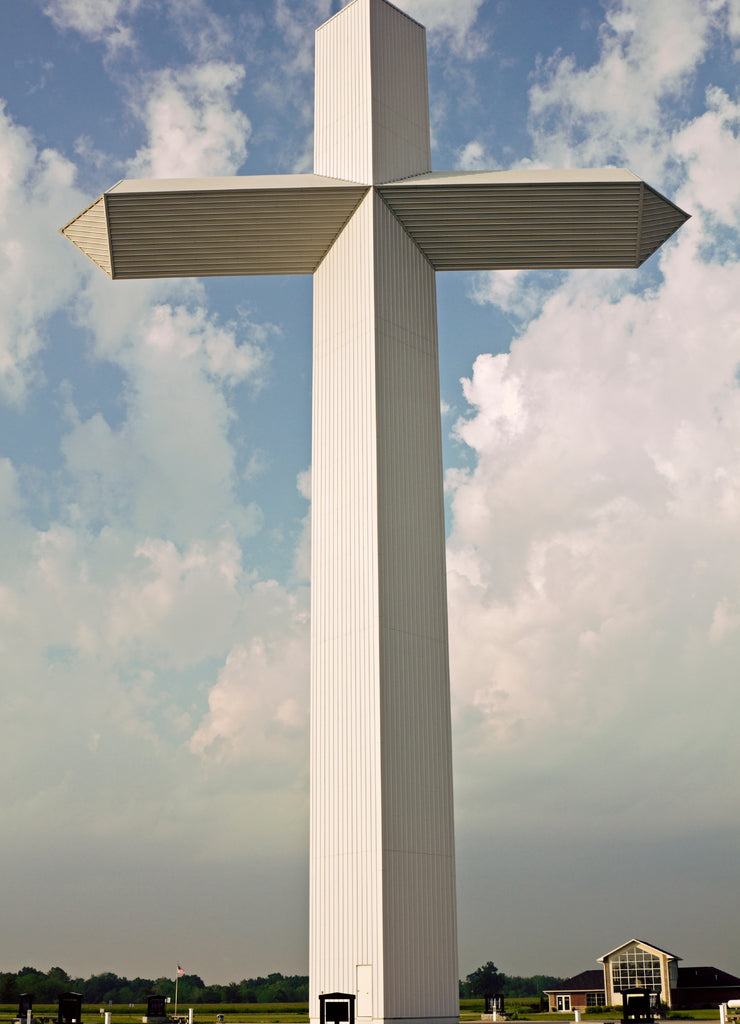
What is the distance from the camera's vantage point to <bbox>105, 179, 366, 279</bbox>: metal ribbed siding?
22.8m

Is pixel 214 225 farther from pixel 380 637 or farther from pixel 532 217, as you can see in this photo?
pixel 380 637

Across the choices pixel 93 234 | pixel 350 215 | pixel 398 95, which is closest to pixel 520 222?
pixel 350 215

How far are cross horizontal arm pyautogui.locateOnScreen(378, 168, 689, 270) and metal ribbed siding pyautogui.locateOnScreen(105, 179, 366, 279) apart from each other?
5.24ft

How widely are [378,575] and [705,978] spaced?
35.7m

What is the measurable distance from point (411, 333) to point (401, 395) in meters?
1.62

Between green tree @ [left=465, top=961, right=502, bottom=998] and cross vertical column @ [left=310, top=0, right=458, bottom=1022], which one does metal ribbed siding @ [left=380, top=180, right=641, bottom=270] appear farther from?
green tree @ [left=465, top=961, right=502, bottom=998]

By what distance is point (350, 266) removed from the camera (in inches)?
915

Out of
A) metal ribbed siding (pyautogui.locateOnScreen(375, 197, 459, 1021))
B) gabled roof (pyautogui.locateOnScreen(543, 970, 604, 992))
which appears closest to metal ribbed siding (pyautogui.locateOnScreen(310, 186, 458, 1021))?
metal ribbed siding (pyautogui.locateOnScreen(375, 197, 459, 1021))

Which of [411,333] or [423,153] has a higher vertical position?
[423,153]

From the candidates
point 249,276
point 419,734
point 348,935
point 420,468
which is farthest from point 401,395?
point 348,935

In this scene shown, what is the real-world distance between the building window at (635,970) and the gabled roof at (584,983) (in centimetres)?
365

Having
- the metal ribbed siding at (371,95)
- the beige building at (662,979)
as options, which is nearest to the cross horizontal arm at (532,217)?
the metal ribbed siding at (371,95)

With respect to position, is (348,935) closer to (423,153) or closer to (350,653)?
(350,653)

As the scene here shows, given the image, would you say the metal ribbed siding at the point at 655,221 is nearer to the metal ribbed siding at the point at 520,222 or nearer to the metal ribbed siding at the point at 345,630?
the metal ribbed siding at the point at 520,222
